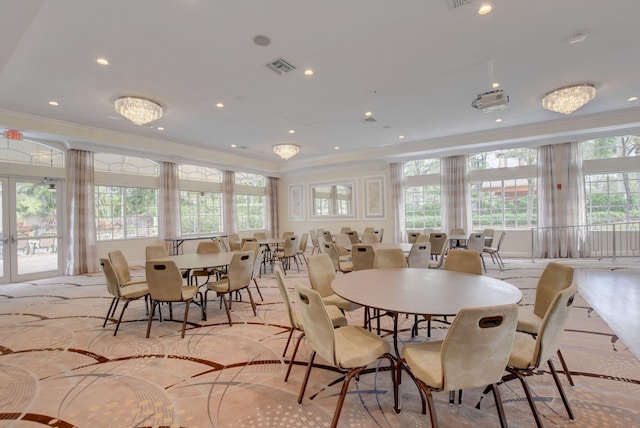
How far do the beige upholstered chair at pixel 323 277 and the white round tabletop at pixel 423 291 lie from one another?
309 millimetres

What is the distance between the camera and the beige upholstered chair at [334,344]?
169cm

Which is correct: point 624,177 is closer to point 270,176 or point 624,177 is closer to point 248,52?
point 248,52

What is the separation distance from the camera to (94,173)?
724cm

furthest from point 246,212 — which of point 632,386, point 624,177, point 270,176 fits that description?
point 624,177

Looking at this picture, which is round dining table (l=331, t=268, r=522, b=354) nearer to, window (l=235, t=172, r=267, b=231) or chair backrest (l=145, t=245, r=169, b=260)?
chair backrest (l=145, t=245, r=169, b=260)

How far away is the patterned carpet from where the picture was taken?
6.22ft

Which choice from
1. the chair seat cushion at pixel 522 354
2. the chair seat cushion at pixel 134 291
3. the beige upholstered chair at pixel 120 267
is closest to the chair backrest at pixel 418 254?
the chair seat cushion at pixel 522 354

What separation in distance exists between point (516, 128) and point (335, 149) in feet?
16.3

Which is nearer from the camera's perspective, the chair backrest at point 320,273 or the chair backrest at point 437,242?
the chair backrest at point 320,273

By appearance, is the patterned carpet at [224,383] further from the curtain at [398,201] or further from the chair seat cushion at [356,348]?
the curtain at [398,201]

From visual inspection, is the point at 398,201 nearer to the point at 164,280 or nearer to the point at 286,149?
the point at 286,149

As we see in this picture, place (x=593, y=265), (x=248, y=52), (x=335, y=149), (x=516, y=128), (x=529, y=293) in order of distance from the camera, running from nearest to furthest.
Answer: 1. (x=248, y=52)
2. (x=529, y=293)
3. (x=593, y=265)
4. (x=516, y=128)
5. (x=335, y=149)

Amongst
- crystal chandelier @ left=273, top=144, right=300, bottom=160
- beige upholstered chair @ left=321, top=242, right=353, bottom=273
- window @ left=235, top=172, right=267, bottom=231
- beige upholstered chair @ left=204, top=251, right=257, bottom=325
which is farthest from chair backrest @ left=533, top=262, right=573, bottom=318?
window @ left=235, top=172, right=267, bottom=231

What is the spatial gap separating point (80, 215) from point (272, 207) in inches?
250
